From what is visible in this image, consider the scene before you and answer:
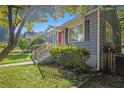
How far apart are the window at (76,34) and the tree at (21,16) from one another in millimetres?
1228

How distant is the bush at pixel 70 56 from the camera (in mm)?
8297

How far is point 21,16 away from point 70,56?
2282 millimetres

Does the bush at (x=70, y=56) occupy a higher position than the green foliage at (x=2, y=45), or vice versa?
the green foliage at (x=2, y=45)

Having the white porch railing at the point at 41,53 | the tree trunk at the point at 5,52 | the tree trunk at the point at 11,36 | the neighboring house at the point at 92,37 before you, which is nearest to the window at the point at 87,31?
the neighboring house at the point at 92,37

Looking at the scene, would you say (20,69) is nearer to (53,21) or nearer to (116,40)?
(53,21)

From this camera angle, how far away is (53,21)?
25.8ft

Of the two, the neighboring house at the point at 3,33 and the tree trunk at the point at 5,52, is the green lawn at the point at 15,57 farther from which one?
the neighboring house at the point at 3,33

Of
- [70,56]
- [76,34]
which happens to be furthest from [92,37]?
[70,56]

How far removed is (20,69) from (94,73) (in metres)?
2.50

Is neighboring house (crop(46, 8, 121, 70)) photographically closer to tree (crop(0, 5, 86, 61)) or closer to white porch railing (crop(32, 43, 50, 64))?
white porch railing (crop(32, 43, 50, 64))

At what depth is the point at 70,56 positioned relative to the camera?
860cm

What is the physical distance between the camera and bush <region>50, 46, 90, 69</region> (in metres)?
8.30
